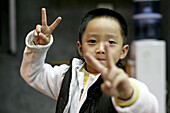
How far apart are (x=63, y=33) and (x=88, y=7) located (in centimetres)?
47

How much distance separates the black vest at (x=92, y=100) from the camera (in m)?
0.89

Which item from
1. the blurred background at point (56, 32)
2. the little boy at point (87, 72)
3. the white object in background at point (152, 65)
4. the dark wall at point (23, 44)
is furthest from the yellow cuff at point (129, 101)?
the dark wall at point (23, 44)

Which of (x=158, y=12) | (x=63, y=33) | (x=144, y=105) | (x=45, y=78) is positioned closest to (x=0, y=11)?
(x=63, y=33)

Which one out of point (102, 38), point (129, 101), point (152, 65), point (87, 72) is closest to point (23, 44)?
point (152, 65)

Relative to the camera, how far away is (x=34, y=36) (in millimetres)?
1032

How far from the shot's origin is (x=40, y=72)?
1.14m

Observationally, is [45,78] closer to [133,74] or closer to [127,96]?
[127,96]

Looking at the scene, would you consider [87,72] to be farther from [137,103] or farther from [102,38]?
[137,103]

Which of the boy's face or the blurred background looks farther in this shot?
the blurred background

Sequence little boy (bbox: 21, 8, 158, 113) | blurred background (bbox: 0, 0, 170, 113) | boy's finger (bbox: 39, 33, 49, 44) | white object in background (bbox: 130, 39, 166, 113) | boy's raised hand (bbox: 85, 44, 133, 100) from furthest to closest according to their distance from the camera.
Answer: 1. blurred background (bbox: 0, 0, 170, 113)
2. white object in background (bbox: 130, 39, 166, 113)
3. boy's finger (bbox: 39, 33, 49, 44)
4. little boy (bbox: 21, 8, 158, 113)
5. boy's raised hand (bbox: 85, 44, 133, 100)

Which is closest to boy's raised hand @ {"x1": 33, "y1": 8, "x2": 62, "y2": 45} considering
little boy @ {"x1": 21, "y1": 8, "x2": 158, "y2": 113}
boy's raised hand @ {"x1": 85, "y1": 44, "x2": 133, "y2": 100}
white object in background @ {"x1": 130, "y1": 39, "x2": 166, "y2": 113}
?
little boy @ {"x1": 21, "y1": 8, "x2": 158, "y2": 113}

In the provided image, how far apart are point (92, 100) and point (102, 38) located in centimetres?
23

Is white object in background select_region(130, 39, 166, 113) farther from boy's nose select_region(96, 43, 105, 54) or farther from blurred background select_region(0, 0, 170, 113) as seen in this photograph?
boy's nose select_region(96, 43, 105, 54)

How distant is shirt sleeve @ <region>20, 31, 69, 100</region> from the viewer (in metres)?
1.09
